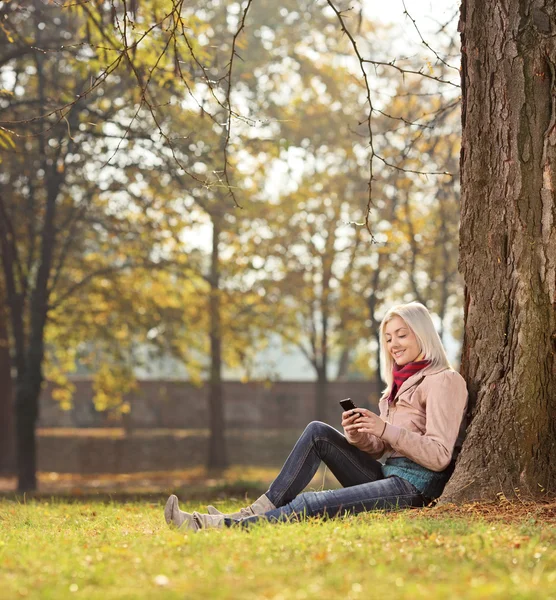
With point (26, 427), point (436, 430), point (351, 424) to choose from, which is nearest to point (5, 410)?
point (26, 427)

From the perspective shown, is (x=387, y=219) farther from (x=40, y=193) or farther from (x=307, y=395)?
(x=307, y=395)

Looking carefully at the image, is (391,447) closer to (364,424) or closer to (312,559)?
(364,424)

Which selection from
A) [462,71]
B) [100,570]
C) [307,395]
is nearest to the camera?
[100,570]

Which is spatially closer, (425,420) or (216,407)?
(425,420)

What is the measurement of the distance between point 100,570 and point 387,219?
15.6 meters

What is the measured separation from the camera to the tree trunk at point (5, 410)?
59.9ft

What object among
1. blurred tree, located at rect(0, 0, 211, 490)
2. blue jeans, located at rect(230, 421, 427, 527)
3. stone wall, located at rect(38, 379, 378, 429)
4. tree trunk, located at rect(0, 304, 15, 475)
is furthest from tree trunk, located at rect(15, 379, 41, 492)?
stone wall, located at rect(38, 379, 378, 429)

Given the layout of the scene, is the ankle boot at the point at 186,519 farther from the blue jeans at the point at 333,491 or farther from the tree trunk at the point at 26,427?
the tree trunk at the point at 26,427

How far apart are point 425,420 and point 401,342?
0.52 m

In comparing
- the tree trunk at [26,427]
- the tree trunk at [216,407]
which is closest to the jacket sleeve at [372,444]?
the tree trunk at [26,427]

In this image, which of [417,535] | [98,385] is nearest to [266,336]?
[98,385]

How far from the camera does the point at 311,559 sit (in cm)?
369

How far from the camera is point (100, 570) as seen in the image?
3535mm

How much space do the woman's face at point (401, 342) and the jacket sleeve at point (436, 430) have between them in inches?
9.7
